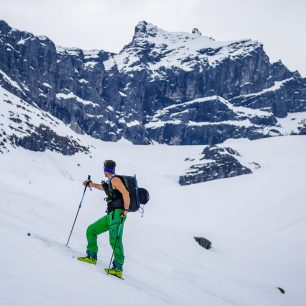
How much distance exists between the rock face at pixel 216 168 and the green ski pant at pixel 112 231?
110 metres

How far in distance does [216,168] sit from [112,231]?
11479cm

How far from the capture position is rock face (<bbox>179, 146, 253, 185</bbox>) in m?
119

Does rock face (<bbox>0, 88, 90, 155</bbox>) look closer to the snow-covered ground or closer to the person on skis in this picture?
the snow-covered ground

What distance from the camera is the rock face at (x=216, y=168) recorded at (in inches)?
4677

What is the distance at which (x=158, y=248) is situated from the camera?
16438 millimetres

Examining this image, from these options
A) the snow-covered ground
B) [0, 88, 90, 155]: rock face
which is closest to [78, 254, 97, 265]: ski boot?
the snow-covered ground

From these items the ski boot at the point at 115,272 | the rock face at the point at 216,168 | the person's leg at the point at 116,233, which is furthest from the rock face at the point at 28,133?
the ski boot at the point at 115,272

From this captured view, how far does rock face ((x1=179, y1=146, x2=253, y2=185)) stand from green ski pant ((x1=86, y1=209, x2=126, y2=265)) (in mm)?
109520

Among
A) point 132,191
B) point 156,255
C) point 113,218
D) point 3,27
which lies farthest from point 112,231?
point 3,27

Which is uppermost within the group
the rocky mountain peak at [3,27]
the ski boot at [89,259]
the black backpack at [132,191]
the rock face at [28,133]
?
the rocky mountain peak at [3,27]

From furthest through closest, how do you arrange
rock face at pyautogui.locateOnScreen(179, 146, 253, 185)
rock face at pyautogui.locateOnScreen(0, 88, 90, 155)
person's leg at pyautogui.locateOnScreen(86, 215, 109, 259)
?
rock face at pyautogui.locateOnScreen(179, 146, 253, 185) → rock face at pyautogui.locateOnScreen(0, 88, 90, 155) → person's leg at pyautogui.locateOnScreen(86, 215, 109, 259)

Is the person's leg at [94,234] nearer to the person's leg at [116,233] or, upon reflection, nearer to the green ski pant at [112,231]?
the green ski pant at [112,231]

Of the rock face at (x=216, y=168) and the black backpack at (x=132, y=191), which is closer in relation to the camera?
the black backpack at (x=132, y=191)

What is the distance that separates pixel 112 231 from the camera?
8.05 metres
